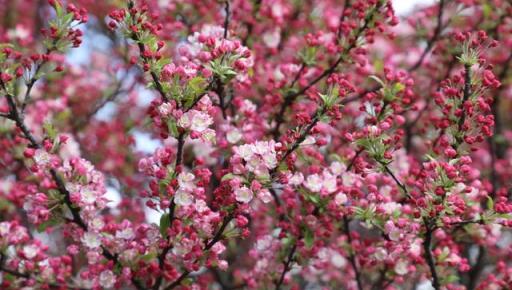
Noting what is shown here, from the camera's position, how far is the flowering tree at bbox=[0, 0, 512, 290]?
3090mm

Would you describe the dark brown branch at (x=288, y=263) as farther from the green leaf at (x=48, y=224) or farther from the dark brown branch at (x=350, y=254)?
the green leaf at (x=48, y=224)

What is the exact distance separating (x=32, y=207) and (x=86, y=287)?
59 cm

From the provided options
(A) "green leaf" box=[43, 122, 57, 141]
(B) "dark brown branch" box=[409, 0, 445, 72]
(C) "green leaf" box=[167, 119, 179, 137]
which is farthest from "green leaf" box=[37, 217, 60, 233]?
(B) "dark brown branch" box=[409, 0, 445, 72]

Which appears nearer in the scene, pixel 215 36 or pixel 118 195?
pixel 215 36

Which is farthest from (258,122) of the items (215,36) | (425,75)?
(425,75)

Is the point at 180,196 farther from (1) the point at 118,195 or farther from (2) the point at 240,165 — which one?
(1) the point at 118,195

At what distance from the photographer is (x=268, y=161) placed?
3.03 meters

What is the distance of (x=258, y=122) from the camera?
165 inches

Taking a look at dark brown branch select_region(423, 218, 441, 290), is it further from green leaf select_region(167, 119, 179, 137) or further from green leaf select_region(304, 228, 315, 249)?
green leaf select_region(167, 119, 179, 137)

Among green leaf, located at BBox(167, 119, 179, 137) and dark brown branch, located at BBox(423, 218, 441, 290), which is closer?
green leaf, located at BBox(167, 119, 179, 137)

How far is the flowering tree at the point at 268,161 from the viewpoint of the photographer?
3090 mm

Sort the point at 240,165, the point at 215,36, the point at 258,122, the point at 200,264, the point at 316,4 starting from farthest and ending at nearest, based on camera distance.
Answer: the point at 316,4, the point at 258,122, the point at 215,36, the point at 200,264, the point at 240,165

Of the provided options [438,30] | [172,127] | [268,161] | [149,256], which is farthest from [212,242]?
[438,30]

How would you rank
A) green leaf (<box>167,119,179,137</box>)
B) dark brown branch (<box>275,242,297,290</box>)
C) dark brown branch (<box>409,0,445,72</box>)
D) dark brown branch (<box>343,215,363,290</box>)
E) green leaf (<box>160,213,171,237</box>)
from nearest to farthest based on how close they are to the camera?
1. green leaf (<box>167,119,179,137</box>)
2. green leaf (<box>160,213,171,237</box>)
3. dark brown branch (<box>275,242,297,290</box>)
4. dark brown branch (<box>343,215,363,290</box>)
5. dark brown branch (<box>409,0,445,72</box>)
